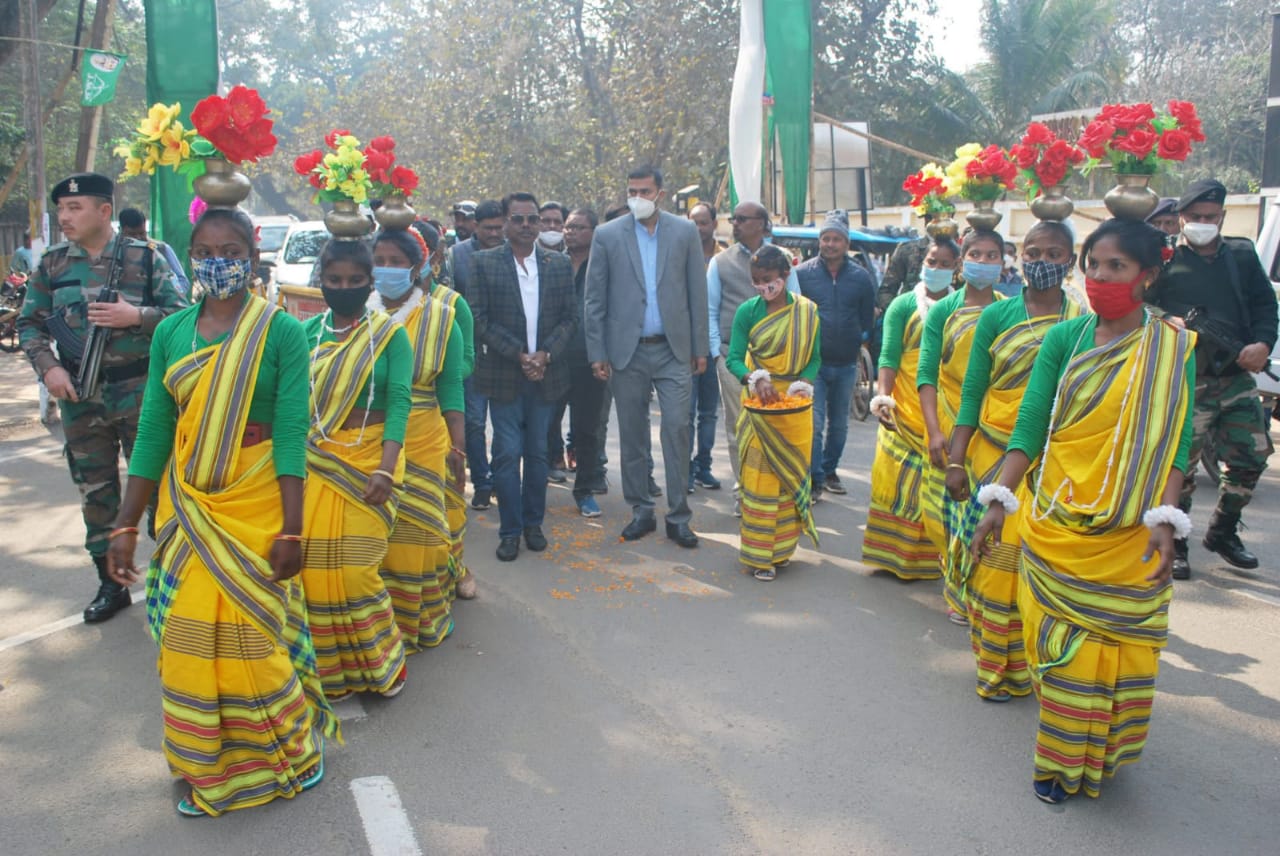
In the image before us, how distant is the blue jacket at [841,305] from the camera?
26.5 feet

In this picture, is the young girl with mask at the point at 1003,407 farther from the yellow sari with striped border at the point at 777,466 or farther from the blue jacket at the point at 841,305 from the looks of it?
the blue jacket at the point at 841,305

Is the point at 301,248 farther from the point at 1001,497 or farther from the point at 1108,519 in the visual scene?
the point at 1108,519

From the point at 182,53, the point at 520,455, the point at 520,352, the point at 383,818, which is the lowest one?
the point at 383,818

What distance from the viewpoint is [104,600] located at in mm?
5633

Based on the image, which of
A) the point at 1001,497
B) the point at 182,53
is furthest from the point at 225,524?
the point at 182,53

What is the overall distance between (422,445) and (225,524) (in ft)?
5.19

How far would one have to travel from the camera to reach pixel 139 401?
5555mm

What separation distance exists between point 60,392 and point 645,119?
18.6m

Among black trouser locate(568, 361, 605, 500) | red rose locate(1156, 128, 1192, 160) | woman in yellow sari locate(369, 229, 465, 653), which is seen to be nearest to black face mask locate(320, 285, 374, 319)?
woman in yellow sari locate(369, 229, 465, 653)

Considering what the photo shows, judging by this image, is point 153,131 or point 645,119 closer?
point 153,131

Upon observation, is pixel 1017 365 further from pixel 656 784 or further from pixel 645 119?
pixel 645 119

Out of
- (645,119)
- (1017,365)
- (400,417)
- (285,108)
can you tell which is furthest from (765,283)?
(285,108)

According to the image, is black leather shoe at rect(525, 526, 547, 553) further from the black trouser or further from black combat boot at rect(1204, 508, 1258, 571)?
black combat boot at rect(1204, 508, 1258, 571)

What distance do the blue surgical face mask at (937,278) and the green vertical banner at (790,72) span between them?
6.26 m
